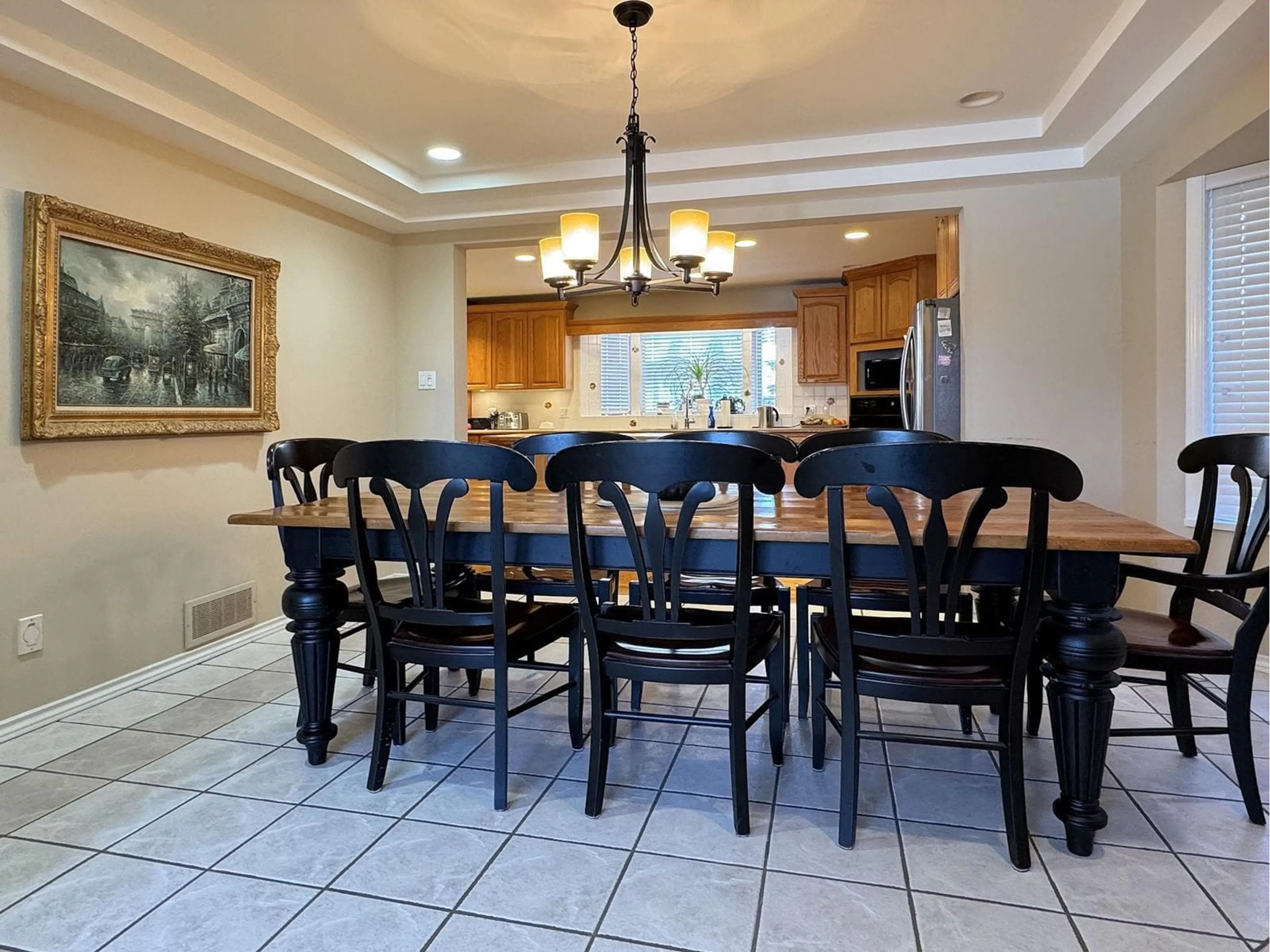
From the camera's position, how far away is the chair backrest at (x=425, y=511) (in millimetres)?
1771

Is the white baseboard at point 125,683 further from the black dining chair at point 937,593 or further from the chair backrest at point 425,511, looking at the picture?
the black dining chair at point 937,593

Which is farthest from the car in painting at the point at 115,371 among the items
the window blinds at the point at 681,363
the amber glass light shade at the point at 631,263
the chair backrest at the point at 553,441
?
the window blinds at the point at 681,363

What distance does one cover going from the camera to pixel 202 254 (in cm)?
316

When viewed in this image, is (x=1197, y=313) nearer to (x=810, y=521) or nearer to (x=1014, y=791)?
(x=810, y=521)

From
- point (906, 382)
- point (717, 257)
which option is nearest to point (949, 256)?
point (906, 382)

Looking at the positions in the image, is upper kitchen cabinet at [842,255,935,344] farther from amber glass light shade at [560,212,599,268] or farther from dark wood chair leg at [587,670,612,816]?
dark wood chair leg at [587,670,612,816]

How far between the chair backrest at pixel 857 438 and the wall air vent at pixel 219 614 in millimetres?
2606

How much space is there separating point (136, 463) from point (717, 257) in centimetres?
242

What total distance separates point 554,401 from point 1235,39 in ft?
20.2

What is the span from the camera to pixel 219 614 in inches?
131

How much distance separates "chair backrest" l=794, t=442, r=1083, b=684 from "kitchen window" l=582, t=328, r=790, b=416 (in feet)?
18.5

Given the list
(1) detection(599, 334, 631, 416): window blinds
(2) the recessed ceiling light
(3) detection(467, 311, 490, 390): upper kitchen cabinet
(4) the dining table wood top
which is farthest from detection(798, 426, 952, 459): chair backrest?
(3) detection(467, 311, 490, 390): upper kitchen cabinet

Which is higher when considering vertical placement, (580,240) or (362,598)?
(580,240)

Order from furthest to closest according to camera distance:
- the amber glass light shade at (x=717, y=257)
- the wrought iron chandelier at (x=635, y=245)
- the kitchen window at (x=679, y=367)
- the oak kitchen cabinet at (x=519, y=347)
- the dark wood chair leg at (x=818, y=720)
→ the oak kitchen cabinet at (x=519, y=347)
the kitchen window at (x=679, y=367)
the amber glass light shade at (x=717, y=257)
the wrought iron chandelier at (x=635, y=245)
the dark wood chair leg at (x=818, y=720)
